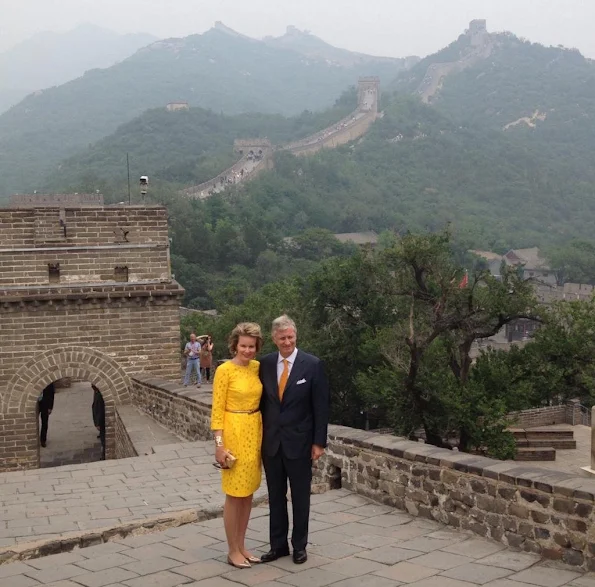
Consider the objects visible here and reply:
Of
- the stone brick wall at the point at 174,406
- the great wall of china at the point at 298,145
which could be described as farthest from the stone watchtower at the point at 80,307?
the great wall of china at the point at 298,145

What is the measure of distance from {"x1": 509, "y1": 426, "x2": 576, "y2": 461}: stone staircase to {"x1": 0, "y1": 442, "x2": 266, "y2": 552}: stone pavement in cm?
1706

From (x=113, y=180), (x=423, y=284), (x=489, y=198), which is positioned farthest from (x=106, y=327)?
(x=489, y=198)

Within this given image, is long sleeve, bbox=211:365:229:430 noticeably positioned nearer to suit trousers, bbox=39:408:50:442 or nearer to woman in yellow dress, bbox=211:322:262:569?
woman in yellow dress, bbox=211:322:262:569

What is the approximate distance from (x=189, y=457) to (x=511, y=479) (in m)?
5.13

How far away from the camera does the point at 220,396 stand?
16.2 feet

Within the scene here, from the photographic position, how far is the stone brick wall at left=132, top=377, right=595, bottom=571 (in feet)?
15.8

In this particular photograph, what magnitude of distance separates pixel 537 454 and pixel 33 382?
16.5 metres

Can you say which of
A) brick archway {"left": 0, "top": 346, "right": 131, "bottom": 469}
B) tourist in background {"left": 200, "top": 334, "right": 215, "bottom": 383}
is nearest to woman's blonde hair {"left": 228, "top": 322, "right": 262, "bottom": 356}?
brick archway {"left": 0, "top": 346, "right": 131, "bottom": 469}

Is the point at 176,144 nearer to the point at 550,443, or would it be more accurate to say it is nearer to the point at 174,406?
the point at 550,443

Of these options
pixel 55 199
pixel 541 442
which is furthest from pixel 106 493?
pixel 55 199

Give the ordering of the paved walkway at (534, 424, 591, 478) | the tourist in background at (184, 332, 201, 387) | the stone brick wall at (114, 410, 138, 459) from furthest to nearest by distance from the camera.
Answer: the paved walkway at (534, 424, 591, 478), the tourist in background at (184, 332, 201, 387), the stone brick wall at (114, 410, 138, 459)

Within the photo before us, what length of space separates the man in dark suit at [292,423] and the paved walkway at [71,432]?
10.4 metres

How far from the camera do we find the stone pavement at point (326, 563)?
15.4ft

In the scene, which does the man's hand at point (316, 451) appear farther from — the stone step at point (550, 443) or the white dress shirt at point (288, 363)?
the stone step at point (550, 443)
